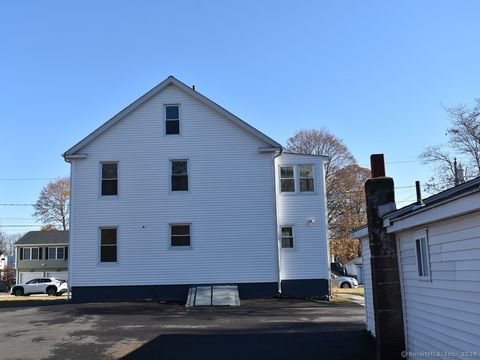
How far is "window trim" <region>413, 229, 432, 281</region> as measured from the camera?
8602mm

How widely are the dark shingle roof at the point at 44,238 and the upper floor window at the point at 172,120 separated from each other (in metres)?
40.7

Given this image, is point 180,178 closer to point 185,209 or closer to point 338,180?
point 185,209

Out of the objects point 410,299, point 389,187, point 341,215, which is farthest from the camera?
point 341,215

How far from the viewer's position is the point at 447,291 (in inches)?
308

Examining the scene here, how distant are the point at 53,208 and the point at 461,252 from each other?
235 ft

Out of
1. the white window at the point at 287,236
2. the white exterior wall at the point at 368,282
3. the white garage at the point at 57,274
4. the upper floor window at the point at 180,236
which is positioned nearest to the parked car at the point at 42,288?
the white garage at the point at 57,274

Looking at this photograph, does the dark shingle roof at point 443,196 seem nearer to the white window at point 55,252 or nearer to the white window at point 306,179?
the white window at point 306,179

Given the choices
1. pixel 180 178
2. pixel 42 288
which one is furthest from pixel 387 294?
→ pixel 42 288

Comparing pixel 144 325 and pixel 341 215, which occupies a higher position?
pixel 341 215

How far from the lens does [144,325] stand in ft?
52.9

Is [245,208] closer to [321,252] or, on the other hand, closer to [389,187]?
[321,252]

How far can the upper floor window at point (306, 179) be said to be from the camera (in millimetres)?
26453

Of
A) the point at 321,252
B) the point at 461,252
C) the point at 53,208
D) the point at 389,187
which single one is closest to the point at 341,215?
the point at 321,252

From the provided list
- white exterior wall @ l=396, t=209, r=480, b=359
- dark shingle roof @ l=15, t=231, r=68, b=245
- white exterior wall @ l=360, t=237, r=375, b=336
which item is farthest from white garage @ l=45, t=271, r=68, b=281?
white exterior wall @ l=396, t=209, r=480, b=359
